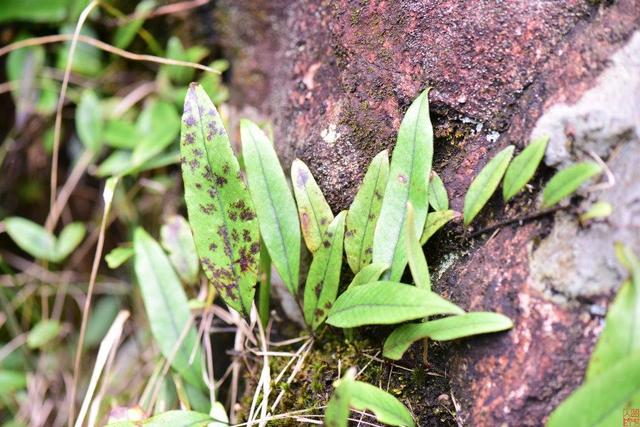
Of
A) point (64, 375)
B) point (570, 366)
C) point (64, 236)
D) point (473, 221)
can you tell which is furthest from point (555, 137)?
point (64, 375)

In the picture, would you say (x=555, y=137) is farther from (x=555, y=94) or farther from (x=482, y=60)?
(x=482, y=60)

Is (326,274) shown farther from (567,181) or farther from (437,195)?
(567,181)

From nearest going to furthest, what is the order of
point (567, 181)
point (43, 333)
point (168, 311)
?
1. point (567, 181)
2. point (168, 311)
3. point (43, 333)

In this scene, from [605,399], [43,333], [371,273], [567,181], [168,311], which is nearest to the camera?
[605,399]

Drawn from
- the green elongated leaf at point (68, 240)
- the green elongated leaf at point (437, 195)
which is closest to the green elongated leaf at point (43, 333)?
the green elongated leaf at point (68, 240)

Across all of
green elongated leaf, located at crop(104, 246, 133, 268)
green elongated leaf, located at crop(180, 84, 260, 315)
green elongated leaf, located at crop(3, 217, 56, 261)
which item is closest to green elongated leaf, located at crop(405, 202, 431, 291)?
green elongated leaf, located at crop(180, 84, 260, 315)

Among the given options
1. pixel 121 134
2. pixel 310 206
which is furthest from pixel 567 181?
pixel 121 134
